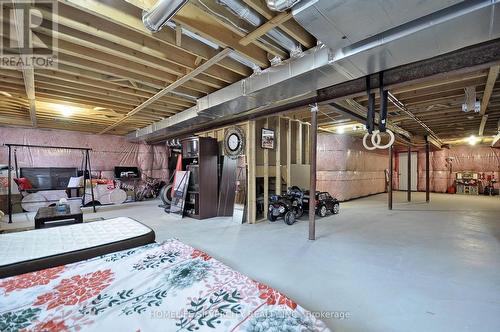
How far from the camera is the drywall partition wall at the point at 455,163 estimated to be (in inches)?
424

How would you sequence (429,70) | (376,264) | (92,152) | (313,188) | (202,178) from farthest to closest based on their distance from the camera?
(92,152), (202,178), (313,188), (376,264), (429,70)

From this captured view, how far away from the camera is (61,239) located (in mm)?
2184

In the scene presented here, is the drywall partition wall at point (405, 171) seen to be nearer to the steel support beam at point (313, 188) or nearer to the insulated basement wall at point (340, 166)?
the insulated basement wall at point (340, 166)

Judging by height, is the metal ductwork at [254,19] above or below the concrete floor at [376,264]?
above

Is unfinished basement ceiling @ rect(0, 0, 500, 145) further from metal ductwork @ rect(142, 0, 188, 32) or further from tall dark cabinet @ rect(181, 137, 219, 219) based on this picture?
tall dark cabinet @ rect(181, 137, 219, 219)

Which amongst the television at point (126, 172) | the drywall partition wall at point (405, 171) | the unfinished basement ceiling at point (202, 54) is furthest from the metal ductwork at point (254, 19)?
the drywall partition wall at point (405, 171)

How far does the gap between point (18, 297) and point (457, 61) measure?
4.02m

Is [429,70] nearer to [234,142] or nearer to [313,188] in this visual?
[313,188]

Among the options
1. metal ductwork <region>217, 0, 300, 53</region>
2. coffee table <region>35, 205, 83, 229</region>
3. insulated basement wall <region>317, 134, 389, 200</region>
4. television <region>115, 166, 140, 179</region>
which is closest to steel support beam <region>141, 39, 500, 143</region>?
metal ductwork <region>217, 0, 300, 53</region>

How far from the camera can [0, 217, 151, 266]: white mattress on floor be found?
184 centimetres

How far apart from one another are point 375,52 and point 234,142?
3.71 m

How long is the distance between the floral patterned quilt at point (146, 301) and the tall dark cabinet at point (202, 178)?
3.75 metres

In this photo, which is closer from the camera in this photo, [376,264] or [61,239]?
[61,239]

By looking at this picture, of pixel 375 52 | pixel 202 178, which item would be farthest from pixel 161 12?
pixel 202 178
